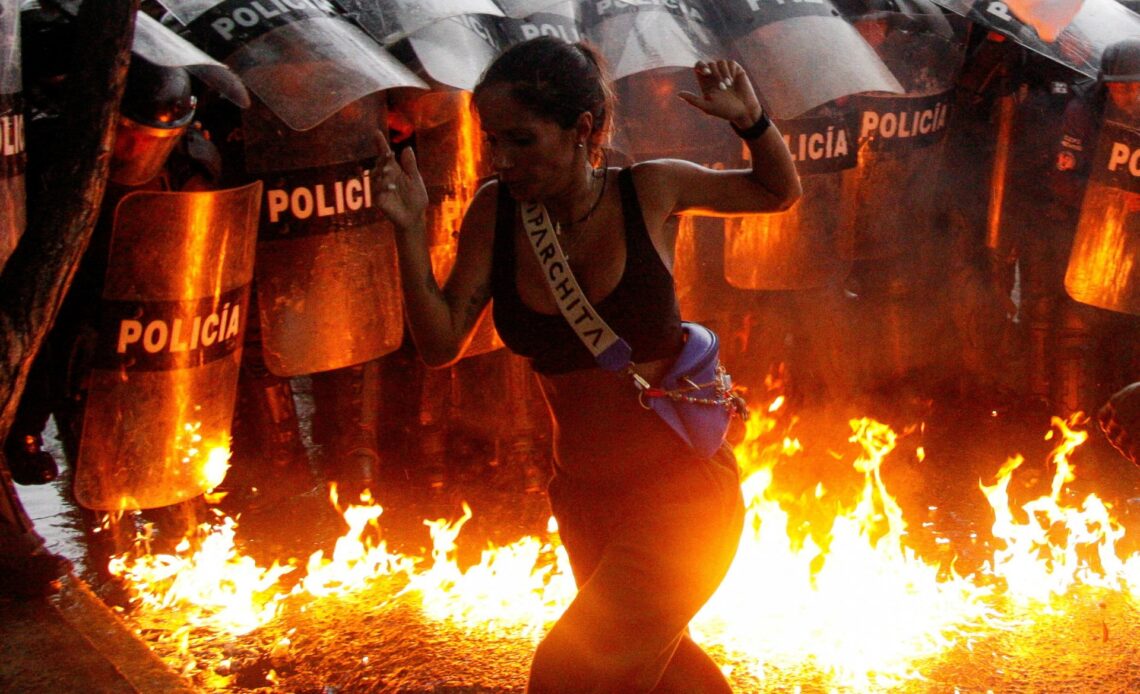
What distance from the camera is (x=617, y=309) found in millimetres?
2650

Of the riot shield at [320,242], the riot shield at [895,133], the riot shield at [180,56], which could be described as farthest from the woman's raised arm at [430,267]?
the riot shield at [895,133]

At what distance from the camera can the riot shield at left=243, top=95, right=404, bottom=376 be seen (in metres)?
4.26

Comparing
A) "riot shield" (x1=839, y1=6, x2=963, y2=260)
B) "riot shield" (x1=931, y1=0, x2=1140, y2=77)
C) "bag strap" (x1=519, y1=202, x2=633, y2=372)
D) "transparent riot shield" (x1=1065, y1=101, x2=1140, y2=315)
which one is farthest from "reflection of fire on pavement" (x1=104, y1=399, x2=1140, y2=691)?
"riot shield" (x1=931, y1=0, x2=1140, y2=77)

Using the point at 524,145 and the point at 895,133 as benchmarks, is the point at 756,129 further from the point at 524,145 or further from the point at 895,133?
Result: the point at 895,133

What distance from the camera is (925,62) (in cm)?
600

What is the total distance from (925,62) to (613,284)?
3.91 metres

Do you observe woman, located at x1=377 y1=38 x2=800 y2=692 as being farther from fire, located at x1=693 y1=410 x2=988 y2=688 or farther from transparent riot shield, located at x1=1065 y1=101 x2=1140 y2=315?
transparent riot shield, located at x1=1065 y1=101 x2=1140 y2=315

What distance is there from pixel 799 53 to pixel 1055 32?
122cm

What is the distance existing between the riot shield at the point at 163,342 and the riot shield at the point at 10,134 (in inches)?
14.2

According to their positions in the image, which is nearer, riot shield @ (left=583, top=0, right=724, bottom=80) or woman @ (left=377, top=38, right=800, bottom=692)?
woman @ (left=377, top=38, right=800, bottom=692)

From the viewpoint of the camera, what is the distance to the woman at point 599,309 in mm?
Result: 2564

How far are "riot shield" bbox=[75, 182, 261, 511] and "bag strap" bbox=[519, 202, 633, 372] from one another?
1.68 metres

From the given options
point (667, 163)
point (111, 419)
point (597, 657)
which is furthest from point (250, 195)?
point (597, 657)

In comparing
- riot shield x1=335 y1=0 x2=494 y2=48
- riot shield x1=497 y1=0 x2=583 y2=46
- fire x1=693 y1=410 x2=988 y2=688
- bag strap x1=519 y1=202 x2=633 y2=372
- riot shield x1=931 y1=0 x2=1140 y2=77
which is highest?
bag strap x1=519 y1=202 x2=633 y2=372
